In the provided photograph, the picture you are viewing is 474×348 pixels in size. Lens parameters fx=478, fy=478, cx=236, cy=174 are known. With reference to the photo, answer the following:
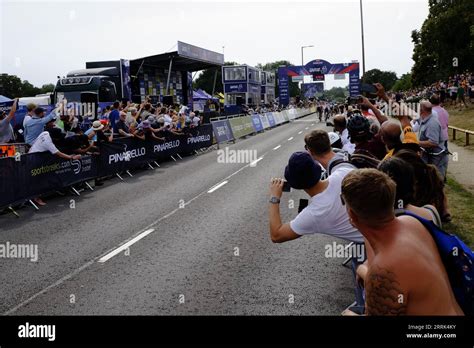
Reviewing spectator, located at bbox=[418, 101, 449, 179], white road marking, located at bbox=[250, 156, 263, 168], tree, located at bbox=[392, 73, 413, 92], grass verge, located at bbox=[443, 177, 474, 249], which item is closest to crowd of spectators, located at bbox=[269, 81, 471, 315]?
grass verge, located at bbox=[443, 177, 474, 249]

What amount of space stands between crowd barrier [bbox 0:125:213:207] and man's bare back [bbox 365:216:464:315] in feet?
32.3

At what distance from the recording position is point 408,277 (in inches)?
86.3

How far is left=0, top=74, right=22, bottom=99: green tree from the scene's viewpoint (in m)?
118

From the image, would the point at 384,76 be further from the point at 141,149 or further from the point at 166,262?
the point at 166,262

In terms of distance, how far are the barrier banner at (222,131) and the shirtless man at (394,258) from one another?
2337 centimetres

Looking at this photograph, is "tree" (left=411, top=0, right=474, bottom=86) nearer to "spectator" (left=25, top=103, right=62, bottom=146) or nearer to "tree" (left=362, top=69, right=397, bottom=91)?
"spectator" (left=25, top=103, right=62, bottom=146)

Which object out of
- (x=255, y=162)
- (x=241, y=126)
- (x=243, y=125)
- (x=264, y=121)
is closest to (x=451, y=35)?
(x=264, y=121)

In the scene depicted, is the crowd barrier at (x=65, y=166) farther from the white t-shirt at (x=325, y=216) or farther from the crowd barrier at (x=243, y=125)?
the white t-shirt at (x=325, y=216)

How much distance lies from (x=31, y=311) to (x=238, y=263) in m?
2.80

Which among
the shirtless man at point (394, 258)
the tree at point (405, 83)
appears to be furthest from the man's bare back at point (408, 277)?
the tree at point (405, 83)

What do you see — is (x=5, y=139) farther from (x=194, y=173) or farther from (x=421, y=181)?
(x=421, y=181)

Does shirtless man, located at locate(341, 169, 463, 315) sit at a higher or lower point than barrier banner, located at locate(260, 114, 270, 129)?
lower
